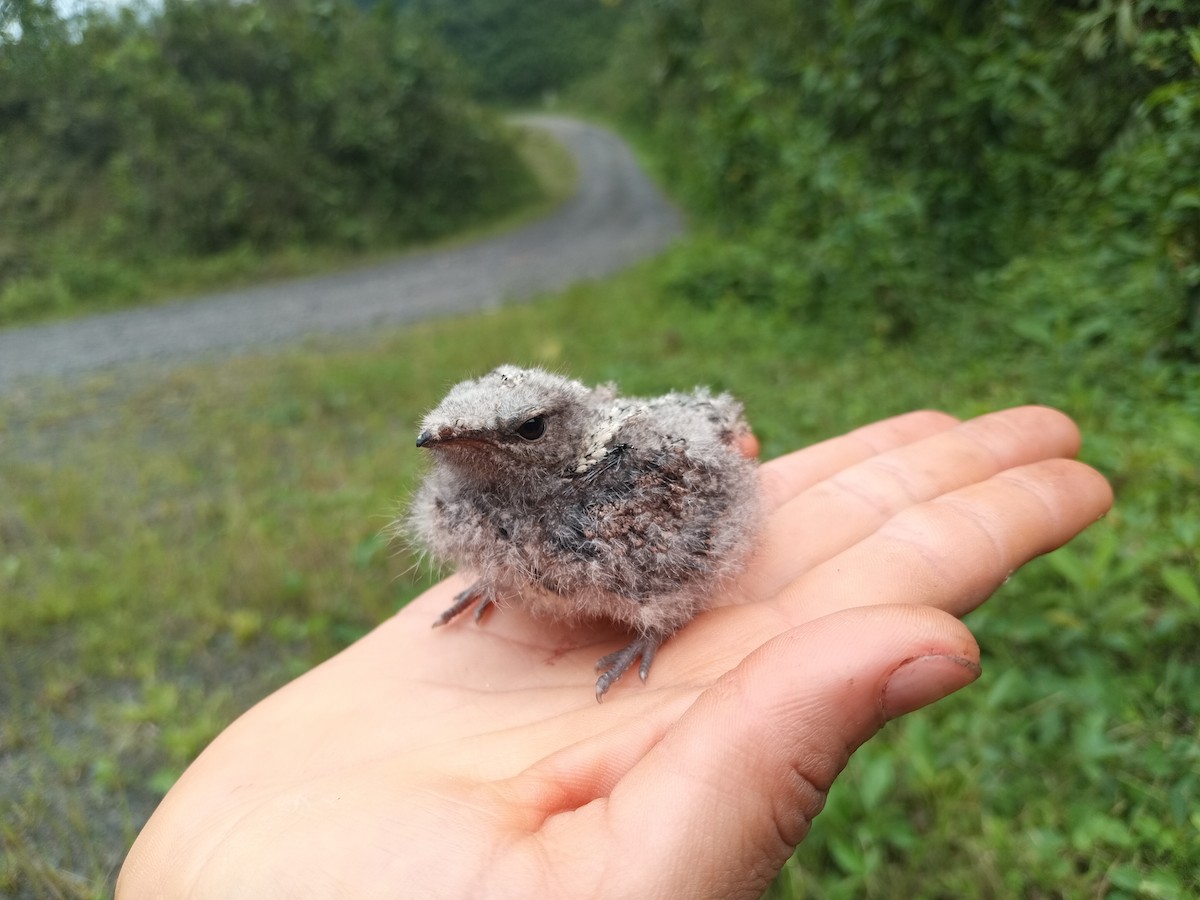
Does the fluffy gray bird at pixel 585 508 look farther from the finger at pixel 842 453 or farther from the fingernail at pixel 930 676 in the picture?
the fingernail at pixel 930 676

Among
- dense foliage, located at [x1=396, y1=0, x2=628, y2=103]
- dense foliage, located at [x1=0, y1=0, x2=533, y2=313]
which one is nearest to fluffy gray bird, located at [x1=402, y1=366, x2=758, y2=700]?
dense foliage, located at [x1=0, y1=0, x2=533, y2=313]

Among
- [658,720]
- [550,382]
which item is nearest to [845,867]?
[658,720]

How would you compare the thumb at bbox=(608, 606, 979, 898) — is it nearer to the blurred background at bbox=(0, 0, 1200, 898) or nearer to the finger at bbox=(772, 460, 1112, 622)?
the finger at bbox=(772, 460, 1112, 622)

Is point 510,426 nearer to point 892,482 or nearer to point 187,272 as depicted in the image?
point 892,482

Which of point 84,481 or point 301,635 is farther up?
point 84,481

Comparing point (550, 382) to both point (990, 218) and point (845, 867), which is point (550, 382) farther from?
point (990, 218)

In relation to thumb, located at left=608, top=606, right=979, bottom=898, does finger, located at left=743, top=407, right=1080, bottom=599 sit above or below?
below
